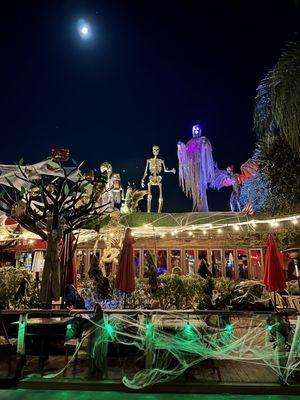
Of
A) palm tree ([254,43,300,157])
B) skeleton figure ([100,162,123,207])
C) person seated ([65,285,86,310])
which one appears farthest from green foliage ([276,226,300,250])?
person seated ([65,285,86,310])

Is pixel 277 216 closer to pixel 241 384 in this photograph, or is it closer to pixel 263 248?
pixel 263 248

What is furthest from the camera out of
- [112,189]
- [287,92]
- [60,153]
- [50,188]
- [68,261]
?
[112,189]

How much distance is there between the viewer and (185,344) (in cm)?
548

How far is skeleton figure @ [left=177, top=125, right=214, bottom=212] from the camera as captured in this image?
19.2 metres

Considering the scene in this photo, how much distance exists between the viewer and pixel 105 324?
5496mm

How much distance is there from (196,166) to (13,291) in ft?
42.8

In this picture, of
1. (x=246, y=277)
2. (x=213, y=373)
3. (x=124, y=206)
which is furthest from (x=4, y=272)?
(x=246, y=277)

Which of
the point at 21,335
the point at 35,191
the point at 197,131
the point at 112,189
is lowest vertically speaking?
the point at 21,335

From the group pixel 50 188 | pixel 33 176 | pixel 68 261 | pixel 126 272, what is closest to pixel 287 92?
pixel 126 272

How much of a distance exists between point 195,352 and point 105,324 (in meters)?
1.57

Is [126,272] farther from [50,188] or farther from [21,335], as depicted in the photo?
[50,188]

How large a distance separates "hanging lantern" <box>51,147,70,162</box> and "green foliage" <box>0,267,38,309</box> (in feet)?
11.9

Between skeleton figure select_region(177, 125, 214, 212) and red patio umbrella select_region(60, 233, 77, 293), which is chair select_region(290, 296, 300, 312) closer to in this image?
red patio umbrella select_region(60, 233, 77, 293)

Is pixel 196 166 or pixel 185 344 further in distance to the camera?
pixel 196 166
